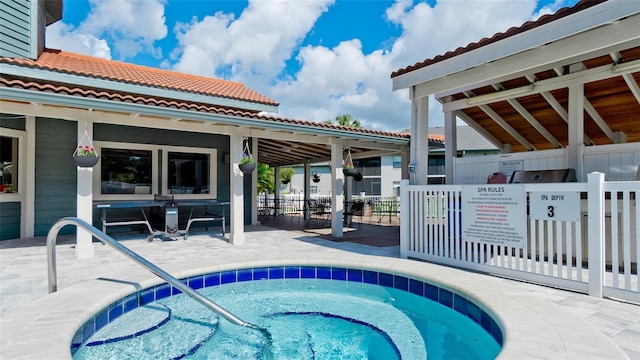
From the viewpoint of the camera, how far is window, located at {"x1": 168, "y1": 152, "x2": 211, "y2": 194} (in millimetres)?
9531

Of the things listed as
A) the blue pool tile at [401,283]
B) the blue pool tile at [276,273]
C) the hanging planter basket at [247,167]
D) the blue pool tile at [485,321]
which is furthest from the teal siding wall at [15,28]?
the blue pool tile at [485,321]

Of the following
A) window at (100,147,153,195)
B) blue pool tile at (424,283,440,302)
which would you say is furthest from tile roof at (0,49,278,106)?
blue pool tile at (424,283,440,302)

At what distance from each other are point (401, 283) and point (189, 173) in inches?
284

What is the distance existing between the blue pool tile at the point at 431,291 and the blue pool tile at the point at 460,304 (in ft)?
0.93

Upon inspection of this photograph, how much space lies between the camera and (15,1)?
25.5 ft

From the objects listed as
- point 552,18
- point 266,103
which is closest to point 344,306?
point 552,18

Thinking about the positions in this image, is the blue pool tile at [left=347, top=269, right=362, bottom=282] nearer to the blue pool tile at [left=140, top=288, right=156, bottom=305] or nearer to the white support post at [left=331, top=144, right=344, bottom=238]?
the blue pool tile at [left=140, top=288, right=156, bottom=305]

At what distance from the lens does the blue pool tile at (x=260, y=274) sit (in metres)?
4.98

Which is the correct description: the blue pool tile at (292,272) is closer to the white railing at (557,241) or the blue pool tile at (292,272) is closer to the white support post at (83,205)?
the white railing at (557,241)

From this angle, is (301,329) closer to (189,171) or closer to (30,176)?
(189,171)

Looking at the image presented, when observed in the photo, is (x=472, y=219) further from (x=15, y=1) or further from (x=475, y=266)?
(x=15, y=1)

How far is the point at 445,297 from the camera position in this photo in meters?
3.99

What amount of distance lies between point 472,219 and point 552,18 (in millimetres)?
2646

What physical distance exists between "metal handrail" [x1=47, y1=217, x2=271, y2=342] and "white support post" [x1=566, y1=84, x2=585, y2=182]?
5.57m
